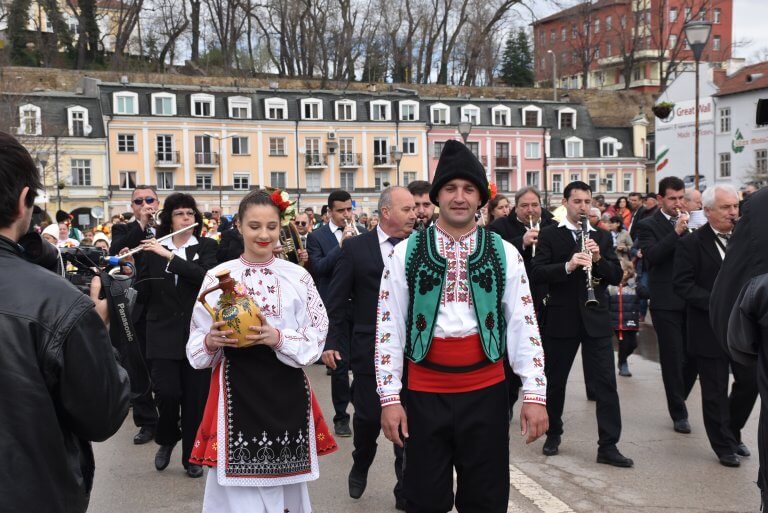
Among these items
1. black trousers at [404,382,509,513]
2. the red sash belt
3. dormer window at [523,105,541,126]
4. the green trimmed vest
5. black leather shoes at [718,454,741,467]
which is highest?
dormer window at [523,105,541,126]

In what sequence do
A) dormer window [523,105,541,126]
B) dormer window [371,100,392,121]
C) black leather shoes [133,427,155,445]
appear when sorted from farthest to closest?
dormer window [523,105,541,126]
dormer window [371,100,392,121]
black leather shoes [133,427,155,445]

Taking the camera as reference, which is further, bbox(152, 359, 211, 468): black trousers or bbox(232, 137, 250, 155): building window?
bbox(232, 137, 250, 155): building window

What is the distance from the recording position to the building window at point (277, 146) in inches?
2446

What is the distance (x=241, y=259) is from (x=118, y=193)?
54.9 metres

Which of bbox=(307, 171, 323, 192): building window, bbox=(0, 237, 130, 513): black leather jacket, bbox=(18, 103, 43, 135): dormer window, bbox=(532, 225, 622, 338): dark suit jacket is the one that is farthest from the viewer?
bbox=(307, 171, 323, 192): building window

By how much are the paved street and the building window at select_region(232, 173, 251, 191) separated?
2110 inches

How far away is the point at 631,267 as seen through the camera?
42.2ft

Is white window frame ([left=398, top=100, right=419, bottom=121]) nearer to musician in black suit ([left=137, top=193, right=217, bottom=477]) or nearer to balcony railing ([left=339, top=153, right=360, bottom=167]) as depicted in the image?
balcony railing ([left=339, top=153, right=360, bottom=167])

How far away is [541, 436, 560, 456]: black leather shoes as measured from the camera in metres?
7.15

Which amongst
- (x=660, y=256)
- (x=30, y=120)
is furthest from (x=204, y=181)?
(x=660, y=256)

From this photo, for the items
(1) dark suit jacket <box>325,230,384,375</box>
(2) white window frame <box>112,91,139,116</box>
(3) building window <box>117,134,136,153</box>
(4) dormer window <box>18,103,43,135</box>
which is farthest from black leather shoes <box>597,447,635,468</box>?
(2) white window frame <box>112,91,139,116</box>

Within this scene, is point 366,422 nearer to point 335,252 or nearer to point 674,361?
point 335,252

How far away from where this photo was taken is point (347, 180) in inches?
2514

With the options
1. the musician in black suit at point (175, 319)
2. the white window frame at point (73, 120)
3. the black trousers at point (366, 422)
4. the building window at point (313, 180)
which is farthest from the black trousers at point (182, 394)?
the building window at point (313, 180)
